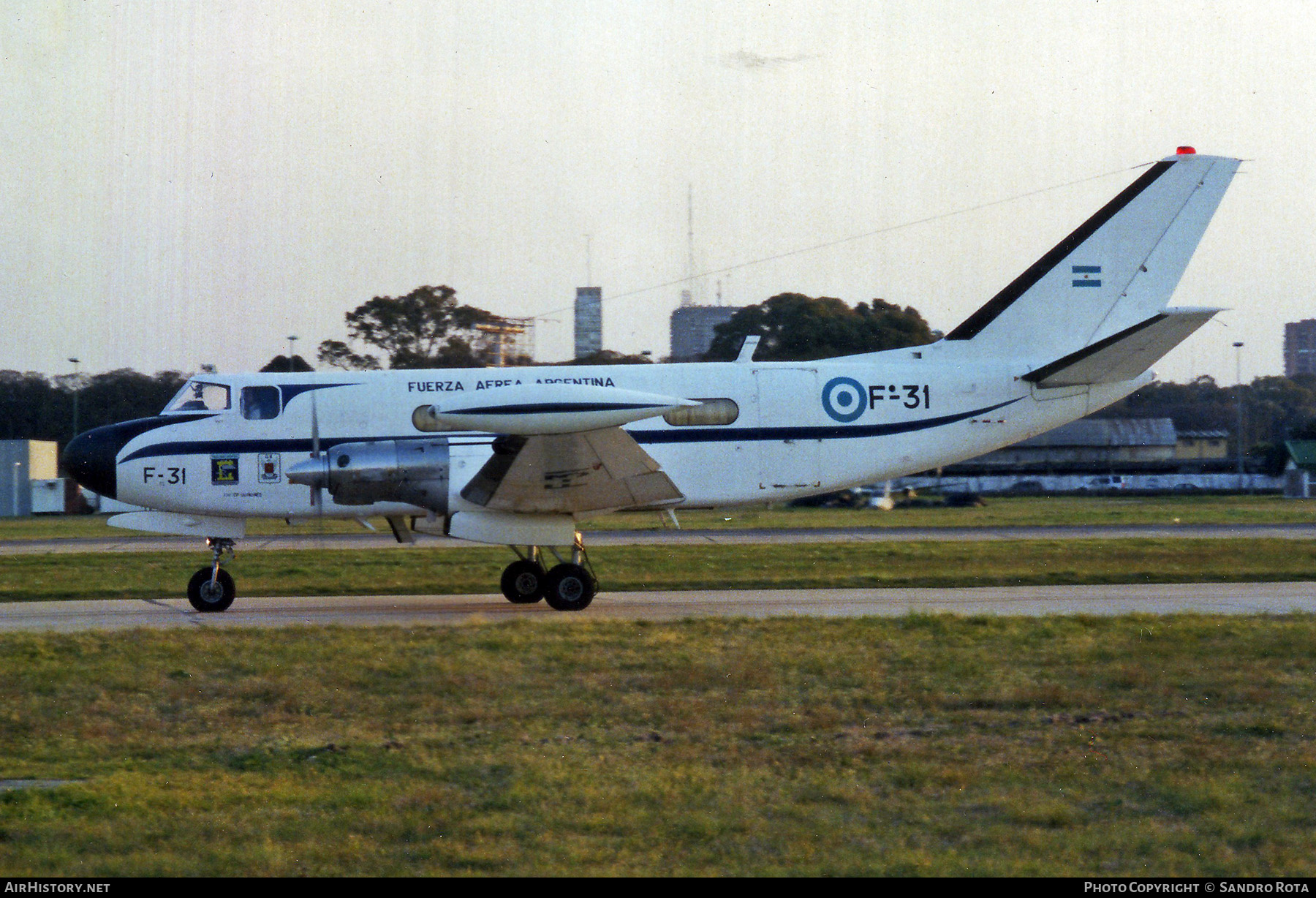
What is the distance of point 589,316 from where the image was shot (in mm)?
34219

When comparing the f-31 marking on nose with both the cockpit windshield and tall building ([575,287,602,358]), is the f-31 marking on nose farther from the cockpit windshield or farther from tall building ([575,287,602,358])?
tall building ([575,287,602,358])

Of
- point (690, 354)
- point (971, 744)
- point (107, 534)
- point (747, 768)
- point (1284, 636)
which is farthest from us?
point (107, 534)

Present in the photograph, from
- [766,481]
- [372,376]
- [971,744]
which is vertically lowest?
[971,744]

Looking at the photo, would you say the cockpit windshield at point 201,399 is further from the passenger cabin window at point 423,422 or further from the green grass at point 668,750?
the green grass at point 668,750

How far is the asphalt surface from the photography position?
28281 mm

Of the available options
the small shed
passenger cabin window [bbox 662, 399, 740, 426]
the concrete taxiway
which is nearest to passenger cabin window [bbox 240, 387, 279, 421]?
the concrete taxiway

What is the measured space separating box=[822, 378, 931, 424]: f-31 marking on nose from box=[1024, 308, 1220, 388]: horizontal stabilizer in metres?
1.54

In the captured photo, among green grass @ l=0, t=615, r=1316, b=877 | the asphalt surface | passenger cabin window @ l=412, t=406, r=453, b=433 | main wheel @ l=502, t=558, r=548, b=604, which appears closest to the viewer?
green grass @ l=0, t=615, r=1316, b=877

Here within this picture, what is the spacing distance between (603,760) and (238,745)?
102 inches

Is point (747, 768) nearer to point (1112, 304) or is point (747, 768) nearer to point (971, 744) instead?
point (971, 744)

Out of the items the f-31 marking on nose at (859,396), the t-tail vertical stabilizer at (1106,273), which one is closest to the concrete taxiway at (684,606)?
the f-31 marking on nose at (859,396)

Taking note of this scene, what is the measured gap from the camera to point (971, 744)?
776 centimetres

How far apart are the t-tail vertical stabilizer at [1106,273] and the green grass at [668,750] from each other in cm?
542

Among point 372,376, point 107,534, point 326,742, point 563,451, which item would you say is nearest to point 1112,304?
point 563,451
